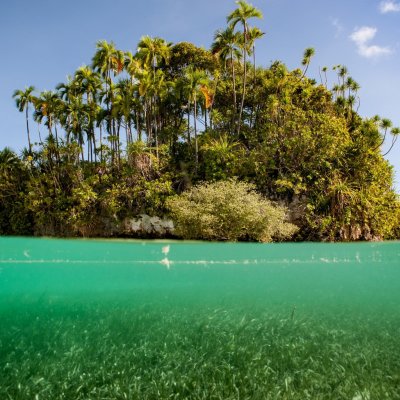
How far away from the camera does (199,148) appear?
125 ft

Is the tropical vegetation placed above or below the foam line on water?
above

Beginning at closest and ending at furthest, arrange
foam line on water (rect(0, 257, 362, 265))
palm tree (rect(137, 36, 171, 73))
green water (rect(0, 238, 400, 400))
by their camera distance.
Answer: green water (rect(0, 238, 400, 400)), foam line on water (rect(0, 257, 362, 265)), palm tree (rect(137, 36, 171, 73))

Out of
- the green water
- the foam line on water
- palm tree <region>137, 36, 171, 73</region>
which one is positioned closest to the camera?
the green water

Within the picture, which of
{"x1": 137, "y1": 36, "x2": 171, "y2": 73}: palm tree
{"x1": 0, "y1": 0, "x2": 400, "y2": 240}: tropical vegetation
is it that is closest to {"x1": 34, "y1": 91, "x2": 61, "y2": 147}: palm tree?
{"x1": 0, "y1": 0, "x2": 400, "y2": 240}: tropical vegetation

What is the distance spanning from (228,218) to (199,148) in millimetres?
11577

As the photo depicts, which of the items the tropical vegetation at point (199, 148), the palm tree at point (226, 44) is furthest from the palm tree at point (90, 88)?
the palm tree at point (226, 44)

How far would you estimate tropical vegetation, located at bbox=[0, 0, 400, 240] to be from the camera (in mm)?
34469

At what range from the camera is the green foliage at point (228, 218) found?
28047mm

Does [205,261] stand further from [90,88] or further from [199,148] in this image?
[90,88]

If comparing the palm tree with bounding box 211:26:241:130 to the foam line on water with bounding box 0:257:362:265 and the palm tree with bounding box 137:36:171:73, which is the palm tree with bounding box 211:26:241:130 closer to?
the palm tree with bounding box 137:36:171:73

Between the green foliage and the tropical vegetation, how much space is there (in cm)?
432

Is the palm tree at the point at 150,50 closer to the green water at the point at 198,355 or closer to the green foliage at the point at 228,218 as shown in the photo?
the green foliage at the point at 228,218

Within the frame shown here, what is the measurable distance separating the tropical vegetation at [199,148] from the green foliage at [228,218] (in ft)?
14.2

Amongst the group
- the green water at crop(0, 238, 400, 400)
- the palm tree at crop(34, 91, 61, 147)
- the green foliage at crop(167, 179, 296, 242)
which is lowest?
the green water at crop(0, 238, 400, 400)
